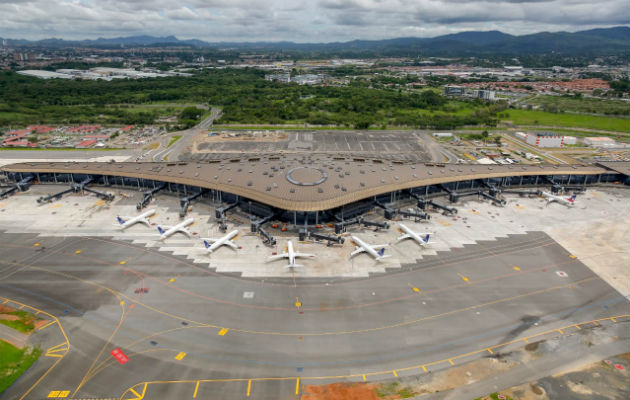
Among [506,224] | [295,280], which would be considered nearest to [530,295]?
[506,224]

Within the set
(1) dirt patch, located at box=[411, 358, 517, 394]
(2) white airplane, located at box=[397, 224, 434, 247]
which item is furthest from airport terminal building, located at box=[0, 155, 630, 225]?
(1) dirt patch, located at box=[411, 358, 517, 394]

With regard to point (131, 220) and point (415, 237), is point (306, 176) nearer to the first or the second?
point (415, 237)

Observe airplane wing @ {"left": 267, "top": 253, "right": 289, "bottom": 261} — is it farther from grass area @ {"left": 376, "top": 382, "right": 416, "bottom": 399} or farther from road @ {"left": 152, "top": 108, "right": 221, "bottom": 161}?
road @ {"left": 152, "top": 108, "right": 221, "bottom": 161}

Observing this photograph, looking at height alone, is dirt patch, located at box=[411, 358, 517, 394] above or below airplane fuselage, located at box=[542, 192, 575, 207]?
below

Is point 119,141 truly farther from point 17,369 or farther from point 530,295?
point 530,295

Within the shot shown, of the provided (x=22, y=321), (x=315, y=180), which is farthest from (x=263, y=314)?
(x=315, y=180)
